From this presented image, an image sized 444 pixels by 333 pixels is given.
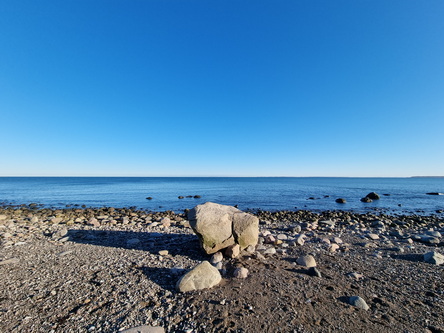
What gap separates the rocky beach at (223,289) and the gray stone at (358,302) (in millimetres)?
22

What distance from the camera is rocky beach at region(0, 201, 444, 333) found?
4.51 meters

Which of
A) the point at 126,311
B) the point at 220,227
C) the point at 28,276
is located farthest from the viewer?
the point at 220,227

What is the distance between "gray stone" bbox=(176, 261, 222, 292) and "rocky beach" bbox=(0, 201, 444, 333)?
13 centimetres

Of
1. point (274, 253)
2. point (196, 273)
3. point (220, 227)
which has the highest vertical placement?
point (220, 227)

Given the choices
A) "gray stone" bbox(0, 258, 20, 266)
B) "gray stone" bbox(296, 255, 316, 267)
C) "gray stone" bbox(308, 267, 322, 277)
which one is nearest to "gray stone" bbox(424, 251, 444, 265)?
"gray stone" bbox(296, 255, 316, 267)

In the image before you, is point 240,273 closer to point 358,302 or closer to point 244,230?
point 244,230

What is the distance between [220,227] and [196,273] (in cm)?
283

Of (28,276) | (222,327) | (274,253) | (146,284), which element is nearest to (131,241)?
(28,276)

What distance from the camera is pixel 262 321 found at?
4488 mm

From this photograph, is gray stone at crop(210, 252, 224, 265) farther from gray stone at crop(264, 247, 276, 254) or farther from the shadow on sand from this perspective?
gray stone at crop(264, 247, 276, 254)

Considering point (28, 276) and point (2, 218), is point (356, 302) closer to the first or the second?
point (28, 276)

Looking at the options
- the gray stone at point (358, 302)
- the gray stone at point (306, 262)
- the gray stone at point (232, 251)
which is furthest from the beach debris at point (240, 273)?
the gray stone at point (358, 302)

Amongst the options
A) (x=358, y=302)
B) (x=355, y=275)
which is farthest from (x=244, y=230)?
(x=358, y=302)

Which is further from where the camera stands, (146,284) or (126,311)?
(146,284)
